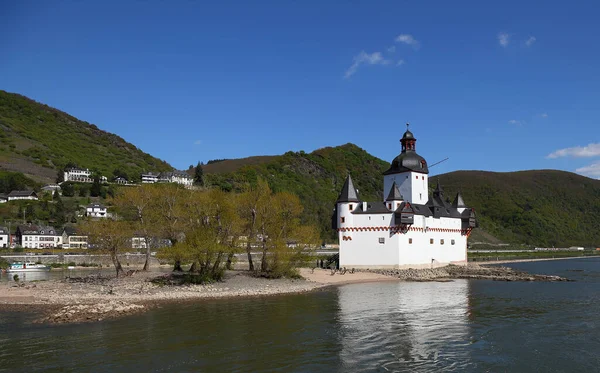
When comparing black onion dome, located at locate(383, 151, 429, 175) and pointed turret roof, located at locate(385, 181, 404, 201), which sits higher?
black onion dome, located at locate(383, 151, 429, 175)

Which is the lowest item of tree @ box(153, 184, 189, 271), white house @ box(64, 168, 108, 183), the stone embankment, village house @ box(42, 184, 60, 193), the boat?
the stone embankment

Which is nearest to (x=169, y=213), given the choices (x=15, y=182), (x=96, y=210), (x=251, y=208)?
(x=251, y=208)

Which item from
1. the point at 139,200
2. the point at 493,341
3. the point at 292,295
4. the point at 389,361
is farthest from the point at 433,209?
the point at 389,361

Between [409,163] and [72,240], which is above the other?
[409,163]

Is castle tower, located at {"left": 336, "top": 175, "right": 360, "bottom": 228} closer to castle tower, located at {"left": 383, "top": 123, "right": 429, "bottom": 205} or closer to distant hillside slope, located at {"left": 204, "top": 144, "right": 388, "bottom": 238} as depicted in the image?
castle tower, located at {"left": 383, "top": 123, "right": 429, "bottom": 205}

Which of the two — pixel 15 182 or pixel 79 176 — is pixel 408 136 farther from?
pixel 79 176

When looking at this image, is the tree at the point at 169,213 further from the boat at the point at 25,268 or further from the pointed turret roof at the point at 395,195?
the boat at the point at 25,268

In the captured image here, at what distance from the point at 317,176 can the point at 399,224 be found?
332ft

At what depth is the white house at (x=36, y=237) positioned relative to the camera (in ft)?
292

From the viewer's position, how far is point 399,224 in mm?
58812

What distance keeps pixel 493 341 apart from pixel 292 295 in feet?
62.2

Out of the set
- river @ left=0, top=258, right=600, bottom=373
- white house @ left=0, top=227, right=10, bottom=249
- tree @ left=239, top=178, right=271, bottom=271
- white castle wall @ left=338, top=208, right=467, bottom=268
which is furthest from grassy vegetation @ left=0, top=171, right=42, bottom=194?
river @ left=0, top=258, right=600, bottom=373

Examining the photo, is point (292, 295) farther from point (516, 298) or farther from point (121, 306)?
point (516, 298)

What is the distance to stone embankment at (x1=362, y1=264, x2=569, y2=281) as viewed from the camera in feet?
179
